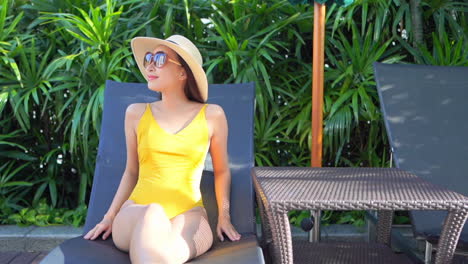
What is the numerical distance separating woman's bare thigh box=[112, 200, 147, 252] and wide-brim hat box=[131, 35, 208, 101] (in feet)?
1.84

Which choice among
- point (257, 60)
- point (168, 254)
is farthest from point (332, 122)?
point (168, 254)

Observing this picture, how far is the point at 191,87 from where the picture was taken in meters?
2.39

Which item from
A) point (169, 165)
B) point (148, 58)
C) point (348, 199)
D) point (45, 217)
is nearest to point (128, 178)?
point (169, 165)

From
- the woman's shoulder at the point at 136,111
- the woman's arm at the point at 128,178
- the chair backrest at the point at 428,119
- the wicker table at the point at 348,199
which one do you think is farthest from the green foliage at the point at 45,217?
the chair backrest at the point at 428,119

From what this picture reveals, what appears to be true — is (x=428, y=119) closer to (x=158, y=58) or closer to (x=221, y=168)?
(x=221, y=168)

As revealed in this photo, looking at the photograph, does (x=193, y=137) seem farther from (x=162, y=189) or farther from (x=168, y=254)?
(x=168, y=254)

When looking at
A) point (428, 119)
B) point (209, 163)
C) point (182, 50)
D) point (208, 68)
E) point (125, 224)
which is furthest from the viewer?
point (208, 68)

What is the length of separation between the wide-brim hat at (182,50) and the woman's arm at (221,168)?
0.12 m

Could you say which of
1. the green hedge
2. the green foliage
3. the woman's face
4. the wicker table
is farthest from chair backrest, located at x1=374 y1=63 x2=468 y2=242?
the green foliage

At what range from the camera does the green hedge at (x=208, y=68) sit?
3.83 meters

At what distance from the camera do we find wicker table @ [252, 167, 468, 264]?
1.78m

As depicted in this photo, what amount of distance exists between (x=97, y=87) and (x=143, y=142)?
5.96 feet

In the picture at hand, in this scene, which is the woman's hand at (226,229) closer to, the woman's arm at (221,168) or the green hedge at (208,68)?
the woman's arm at (221,168)

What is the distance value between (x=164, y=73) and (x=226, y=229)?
71 cm
